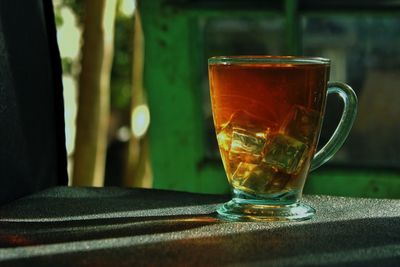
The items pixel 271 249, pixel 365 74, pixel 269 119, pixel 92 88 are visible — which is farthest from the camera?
pixel 92 88

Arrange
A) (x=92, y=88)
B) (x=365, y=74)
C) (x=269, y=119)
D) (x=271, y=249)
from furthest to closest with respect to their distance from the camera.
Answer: (x=92, y=88)
(x=365, y=74)
(x=269, y=119)
(x=271, y=249)

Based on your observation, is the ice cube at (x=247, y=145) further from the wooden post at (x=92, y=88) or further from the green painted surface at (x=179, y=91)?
the wooden post at (x=92, y=88)

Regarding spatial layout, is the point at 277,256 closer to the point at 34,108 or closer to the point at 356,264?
the point at 356,264

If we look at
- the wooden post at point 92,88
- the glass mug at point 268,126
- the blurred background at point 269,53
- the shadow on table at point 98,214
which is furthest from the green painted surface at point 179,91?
the glass mug at point 268,126

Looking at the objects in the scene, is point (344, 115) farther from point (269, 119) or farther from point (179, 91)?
point (179, 91)

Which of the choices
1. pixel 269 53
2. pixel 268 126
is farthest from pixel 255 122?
pixel 269 53

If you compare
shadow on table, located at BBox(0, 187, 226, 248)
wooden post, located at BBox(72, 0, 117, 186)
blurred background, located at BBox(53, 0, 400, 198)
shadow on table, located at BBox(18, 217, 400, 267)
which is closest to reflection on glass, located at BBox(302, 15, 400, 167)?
blurred background, located at BBox(53, 0, 400, 198)

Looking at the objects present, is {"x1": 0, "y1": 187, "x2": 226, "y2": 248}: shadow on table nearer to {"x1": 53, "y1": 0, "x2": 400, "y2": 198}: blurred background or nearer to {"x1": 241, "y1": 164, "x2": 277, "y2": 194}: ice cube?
{"x1": 241, "y1": 164, "x2": 277, "y2": 194}: ice cube

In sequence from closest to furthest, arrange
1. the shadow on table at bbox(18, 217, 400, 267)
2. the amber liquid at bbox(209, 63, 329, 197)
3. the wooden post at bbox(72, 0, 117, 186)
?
the shadow on table at bbox(18, 217, 400, 267) → the amber liquid at bbox(209, 63, 329, 197) → the wooden post at bbox(72, 0, 117, 186)
